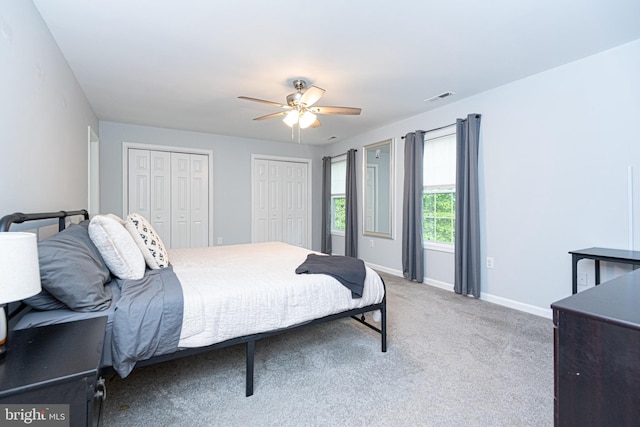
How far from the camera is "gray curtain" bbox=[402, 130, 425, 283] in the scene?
4.12 metres

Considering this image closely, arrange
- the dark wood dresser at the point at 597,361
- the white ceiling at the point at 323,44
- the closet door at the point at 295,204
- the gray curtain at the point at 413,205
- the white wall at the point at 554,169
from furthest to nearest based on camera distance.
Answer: the closet door at the point at 295,204 < the gray curtain at the point at 413,205 < the white wall at the point at 554,169 < the white ceiling at the point at 323,44 < the dark wood dresser at the point at 597,361

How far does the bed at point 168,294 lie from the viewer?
1373 millimetres

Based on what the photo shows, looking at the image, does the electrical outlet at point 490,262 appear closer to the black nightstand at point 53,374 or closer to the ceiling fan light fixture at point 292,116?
the ceiling fan light fixture at point 292,116

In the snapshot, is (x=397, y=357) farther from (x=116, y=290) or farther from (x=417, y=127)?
(x=417, y=127)

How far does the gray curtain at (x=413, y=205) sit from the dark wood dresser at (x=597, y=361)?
3.24m

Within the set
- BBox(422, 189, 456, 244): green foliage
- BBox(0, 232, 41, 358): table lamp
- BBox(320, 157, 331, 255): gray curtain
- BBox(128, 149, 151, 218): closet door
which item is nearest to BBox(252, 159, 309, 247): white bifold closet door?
BBox(320, 157, 331, 255): gray curtain

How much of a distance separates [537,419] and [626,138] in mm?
2359

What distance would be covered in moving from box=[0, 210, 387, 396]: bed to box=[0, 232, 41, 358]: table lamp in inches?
17.9

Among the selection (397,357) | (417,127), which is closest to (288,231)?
(417,127)

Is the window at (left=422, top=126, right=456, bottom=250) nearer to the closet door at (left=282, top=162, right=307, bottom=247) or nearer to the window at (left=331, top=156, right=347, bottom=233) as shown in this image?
the window at (left=331, top=156, right=347, bottom=233)

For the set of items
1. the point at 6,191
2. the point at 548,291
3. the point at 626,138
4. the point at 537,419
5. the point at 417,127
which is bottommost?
the point at 537,419

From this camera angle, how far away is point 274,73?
288 centimetres

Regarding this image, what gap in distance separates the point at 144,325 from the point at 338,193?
15.7 ft

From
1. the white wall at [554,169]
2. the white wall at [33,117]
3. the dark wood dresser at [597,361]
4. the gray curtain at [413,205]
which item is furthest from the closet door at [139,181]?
the dark wood dresser at [597,361]
